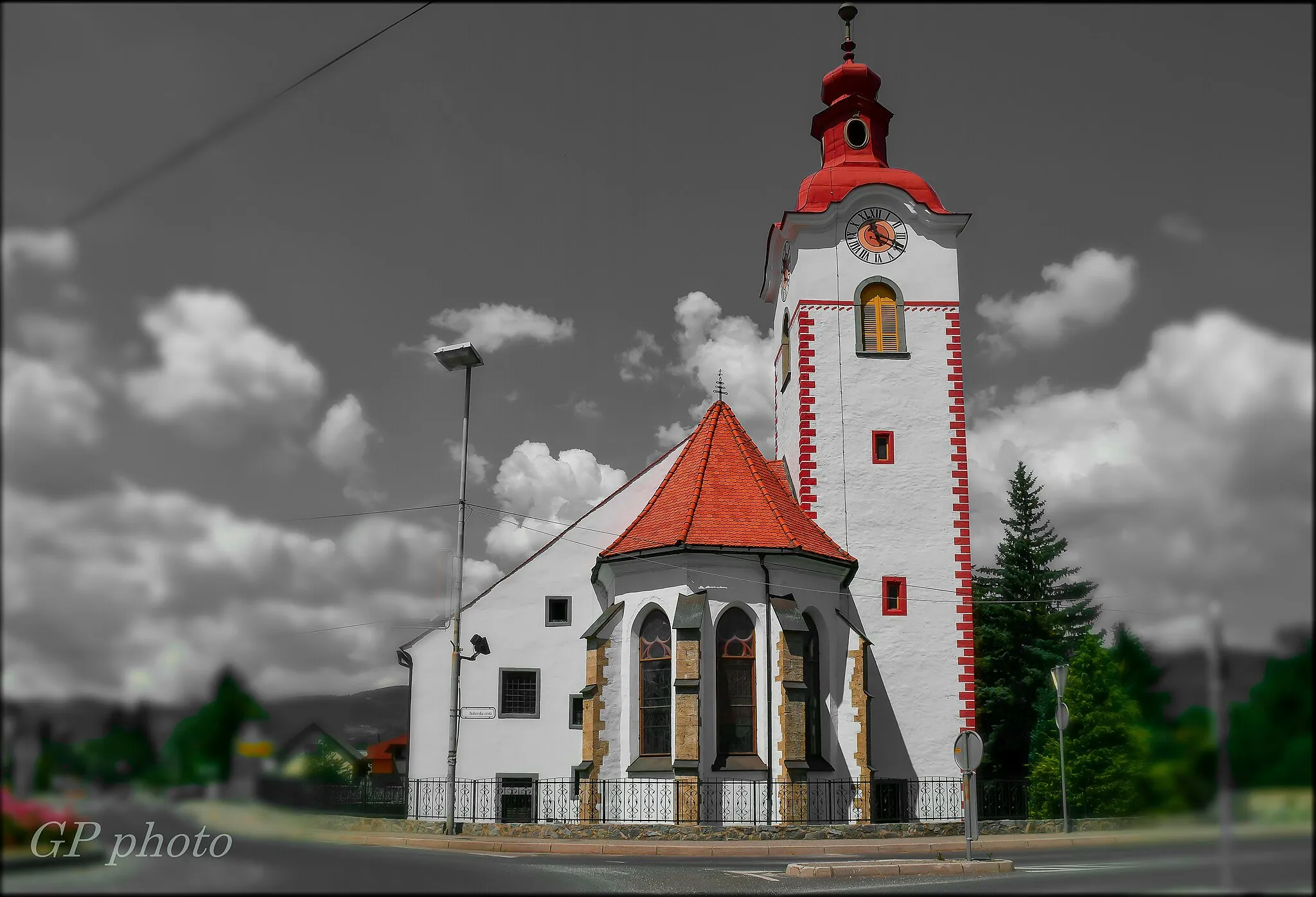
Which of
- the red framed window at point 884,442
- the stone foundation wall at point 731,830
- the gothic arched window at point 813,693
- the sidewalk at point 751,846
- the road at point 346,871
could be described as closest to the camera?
the road at point 346,871

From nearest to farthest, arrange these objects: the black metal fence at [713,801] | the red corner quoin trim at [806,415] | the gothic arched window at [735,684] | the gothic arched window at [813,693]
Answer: the black metal fence at [713,801], the gothic arched window at [735,684], the gothic arched window at [813,693], the red corner quoin trim at [806,415]

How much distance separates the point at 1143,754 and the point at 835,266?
2803cm

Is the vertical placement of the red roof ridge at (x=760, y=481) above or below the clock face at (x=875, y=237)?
below

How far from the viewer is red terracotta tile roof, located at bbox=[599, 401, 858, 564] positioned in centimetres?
2703

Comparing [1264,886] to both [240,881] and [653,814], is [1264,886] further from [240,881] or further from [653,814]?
[653,814]

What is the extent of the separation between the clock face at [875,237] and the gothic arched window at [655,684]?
13.3 meters

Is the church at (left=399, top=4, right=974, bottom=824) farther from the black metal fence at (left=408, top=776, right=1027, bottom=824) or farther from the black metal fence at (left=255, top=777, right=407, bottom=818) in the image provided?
the black metal fence at (left=255, top=777, right=407, bottom=818)

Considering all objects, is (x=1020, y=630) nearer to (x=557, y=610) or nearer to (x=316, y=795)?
(x=557, y=610)

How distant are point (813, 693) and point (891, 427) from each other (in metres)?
8.74

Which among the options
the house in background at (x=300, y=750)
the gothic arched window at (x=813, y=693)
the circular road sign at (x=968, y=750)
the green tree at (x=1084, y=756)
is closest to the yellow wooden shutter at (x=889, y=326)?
the gothic arched window at (x=813, y=693)

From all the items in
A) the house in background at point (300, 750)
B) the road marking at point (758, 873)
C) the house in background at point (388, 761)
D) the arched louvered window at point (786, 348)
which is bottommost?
the road marking at point (758, 873)

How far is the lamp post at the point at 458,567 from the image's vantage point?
949 inches

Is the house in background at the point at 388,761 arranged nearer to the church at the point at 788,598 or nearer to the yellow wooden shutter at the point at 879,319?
the church at the point at 788,598

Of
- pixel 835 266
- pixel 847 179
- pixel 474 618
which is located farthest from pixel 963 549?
pixel 474 618
